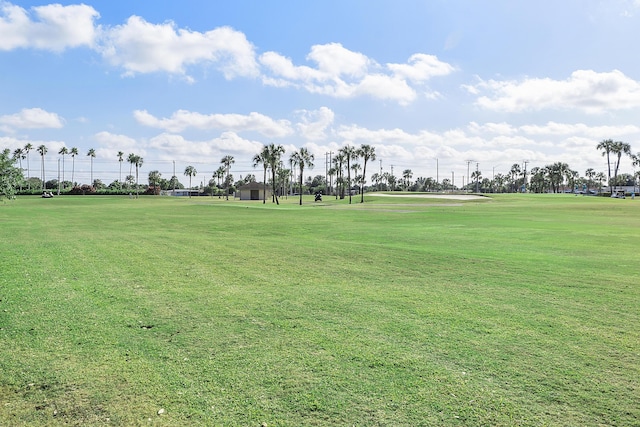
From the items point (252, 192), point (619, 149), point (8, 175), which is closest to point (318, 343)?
point (8, 175)

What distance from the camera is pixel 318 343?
24.1 feet

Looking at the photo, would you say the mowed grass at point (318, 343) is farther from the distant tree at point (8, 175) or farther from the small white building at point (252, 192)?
the small white building at point (252, 192)

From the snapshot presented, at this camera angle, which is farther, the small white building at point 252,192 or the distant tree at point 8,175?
the small white building at point 252,192

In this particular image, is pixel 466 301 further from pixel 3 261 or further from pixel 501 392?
pixel 3 261

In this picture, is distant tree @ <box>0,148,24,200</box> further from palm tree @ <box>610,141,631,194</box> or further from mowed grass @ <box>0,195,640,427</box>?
palm tree @ <box>610,141,631,194</box>

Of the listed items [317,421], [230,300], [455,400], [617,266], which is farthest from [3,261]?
[617,266]

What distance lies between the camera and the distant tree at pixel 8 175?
1162 cm

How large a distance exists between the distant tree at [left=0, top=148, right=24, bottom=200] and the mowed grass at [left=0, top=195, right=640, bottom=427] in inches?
95.7

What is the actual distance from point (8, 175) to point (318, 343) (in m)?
9.92

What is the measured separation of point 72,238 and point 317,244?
12.8 metres

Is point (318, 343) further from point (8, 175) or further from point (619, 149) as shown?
point (619, 149)

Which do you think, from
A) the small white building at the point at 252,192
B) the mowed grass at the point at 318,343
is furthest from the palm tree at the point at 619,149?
the mowed grass at the point at 318,343

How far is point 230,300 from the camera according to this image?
1020 centimetres

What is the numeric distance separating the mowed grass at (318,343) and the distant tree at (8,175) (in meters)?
2.43
